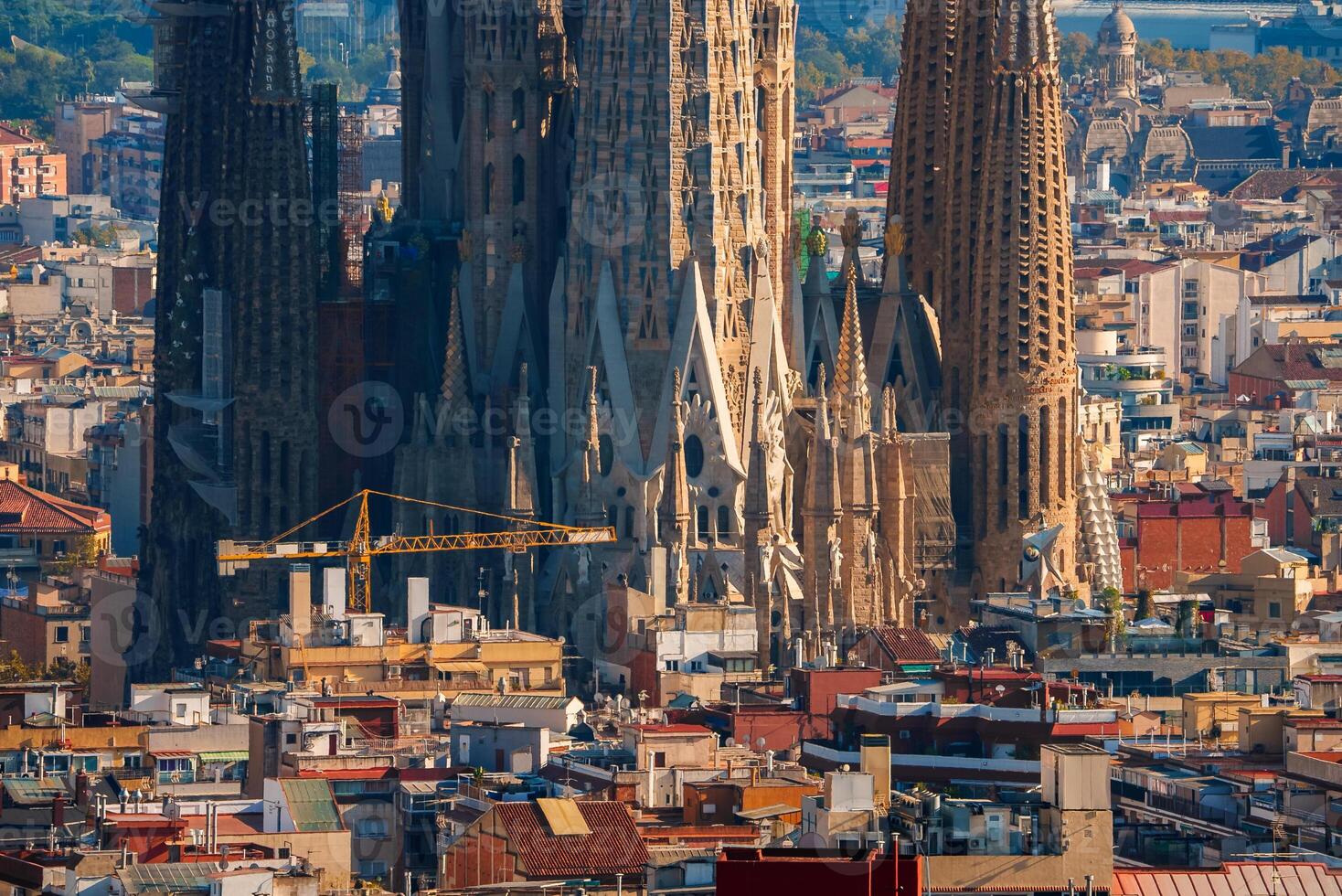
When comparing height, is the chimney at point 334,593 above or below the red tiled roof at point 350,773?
above

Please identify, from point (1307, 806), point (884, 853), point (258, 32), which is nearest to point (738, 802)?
point (1307, 806)

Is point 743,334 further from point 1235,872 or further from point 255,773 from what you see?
point 1235,872

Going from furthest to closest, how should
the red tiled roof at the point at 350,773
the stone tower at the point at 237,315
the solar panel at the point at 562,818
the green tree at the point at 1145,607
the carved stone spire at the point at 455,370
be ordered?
the stone tower at the point at 237,315
the carved stone spire at the point at 455,370
the green tree at the point at 1145,607
the red tiled roof at the point at 350,773
the solar panel at the point at 562,818

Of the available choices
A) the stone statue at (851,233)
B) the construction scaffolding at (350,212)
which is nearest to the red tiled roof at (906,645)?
the stone statue at (851,233)

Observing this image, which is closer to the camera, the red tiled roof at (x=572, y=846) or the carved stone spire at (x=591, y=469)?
the red tiled roof at (x=572, y=846)

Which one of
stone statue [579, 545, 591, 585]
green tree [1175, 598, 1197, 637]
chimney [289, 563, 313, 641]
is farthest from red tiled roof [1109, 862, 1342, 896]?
stone statue [579, 545, 591, 585]

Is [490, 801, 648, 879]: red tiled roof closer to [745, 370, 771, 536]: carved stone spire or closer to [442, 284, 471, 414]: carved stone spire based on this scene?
[745, 370, 771, 536]: carved stone spire

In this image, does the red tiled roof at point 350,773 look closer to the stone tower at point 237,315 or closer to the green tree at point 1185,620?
the green tree at point 1185,620
